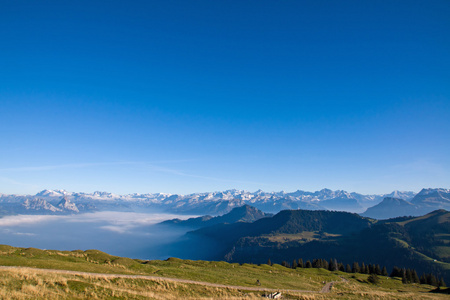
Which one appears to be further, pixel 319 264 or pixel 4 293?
pixel 319 264

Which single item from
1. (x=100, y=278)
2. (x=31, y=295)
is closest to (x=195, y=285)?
(x=100, y=278)

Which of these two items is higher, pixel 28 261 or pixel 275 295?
pixel 28 261

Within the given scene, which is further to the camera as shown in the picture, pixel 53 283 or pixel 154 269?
pixel 154 269

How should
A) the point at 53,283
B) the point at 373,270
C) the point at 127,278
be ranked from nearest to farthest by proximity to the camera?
the point at 53,283, the point at 127,278, the point at 373,270

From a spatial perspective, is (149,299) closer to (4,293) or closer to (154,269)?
(4,293)

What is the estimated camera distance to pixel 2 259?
118ft

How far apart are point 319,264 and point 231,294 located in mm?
145413

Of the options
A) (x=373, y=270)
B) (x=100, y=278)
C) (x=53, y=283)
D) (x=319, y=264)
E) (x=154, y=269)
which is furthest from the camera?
(x=319, y=264)

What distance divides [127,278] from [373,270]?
165 metres

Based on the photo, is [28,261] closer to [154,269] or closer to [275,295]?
[154,269]

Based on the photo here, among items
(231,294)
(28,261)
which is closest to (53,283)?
(28,261)

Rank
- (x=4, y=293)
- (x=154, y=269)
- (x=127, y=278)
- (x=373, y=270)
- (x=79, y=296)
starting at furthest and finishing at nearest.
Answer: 1. (x=373, y=270)
2. (x=154, y=269)
3. (x=127, y=278)
4. (x=79, y=296)
5. (x=4, y=293)

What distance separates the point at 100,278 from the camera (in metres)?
30.9

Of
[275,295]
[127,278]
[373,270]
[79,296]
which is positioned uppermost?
[79,296]
